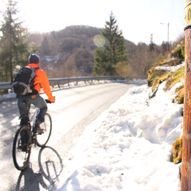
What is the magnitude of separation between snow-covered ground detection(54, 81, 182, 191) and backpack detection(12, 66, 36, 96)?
1681 mm

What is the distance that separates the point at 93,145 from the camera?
25.1ft

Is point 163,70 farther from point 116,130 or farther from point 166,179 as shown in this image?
point 166,179

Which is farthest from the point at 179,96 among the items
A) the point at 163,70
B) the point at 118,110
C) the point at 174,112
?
the point at 163,70

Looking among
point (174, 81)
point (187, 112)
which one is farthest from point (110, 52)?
point (187, 112)

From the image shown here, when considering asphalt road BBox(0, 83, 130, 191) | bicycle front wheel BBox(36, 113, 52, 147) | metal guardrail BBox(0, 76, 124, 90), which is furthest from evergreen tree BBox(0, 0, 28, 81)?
bicycle front wheel BBox(36, 113, 52, 147)

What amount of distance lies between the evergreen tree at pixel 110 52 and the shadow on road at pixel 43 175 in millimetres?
55338

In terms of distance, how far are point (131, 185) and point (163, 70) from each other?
9539 millimetres

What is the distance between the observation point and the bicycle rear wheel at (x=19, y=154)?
639 cm

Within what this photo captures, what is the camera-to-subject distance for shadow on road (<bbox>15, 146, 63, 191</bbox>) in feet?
18.6

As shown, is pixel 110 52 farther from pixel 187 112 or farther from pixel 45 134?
pixel 187 112

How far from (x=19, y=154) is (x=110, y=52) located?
5832cm

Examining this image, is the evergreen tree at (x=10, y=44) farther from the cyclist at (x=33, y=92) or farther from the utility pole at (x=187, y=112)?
the utility pole at (x=187, y=112)

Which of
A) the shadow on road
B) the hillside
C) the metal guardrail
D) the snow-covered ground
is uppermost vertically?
the hillside

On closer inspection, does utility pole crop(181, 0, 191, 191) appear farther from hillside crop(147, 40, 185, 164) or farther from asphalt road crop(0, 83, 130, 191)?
asphalt road crop(0, 83, 130, 191)
